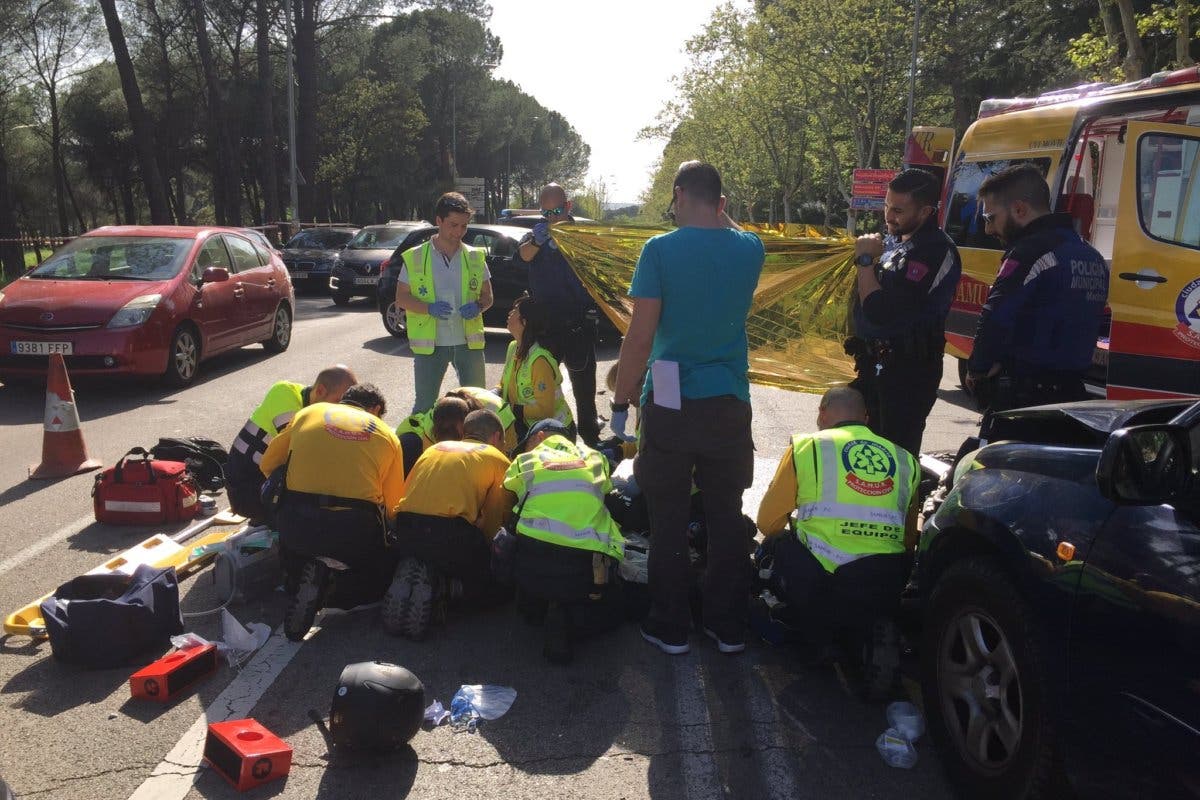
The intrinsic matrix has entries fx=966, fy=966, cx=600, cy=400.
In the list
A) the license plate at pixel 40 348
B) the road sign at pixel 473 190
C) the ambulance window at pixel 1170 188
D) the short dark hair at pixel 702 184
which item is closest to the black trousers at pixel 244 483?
the short dark hair at pixel 702 184

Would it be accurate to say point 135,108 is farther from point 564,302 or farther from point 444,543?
point 444,543

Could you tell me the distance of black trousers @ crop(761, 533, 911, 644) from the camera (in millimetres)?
3744

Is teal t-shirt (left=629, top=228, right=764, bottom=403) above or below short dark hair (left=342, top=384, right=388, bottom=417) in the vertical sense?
above

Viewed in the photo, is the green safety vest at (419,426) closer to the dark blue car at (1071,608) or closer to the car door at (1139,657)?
the dark blue car at (1071,608)

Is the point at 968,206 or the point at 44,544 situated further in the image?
the point at 968,206

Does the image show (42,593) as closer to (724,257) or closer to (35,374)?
(724,257)

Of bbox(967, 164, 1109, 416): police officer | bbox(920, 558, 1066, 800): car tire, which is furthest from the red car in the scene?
bbox(920, 558, 1066, 800): car tire

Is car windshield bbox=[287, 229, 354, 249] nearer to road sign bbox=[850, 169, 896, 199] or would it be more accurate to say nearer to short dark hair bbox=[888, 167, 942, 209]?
road sign bbox=[850, 169, 896, 199]

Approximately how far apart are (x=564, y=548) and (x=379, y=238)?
1881 cm

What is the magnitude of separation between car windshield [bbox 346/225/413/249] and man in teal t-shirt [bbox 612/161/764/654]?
17842 millimetres

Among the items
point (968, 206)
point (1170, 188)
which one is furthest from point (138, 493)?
point (968, 206)

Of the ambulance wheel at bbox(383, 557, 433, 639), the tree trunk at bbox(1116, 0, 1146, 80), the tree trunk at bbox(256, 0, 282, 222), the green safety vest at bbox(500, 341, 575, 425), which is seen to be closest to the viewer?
the ambulance wheel at bbox(383, 557, 433, 639)

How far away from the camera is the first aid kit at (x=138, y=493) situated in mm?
5727

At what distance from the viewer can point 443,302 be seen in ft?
20.6
